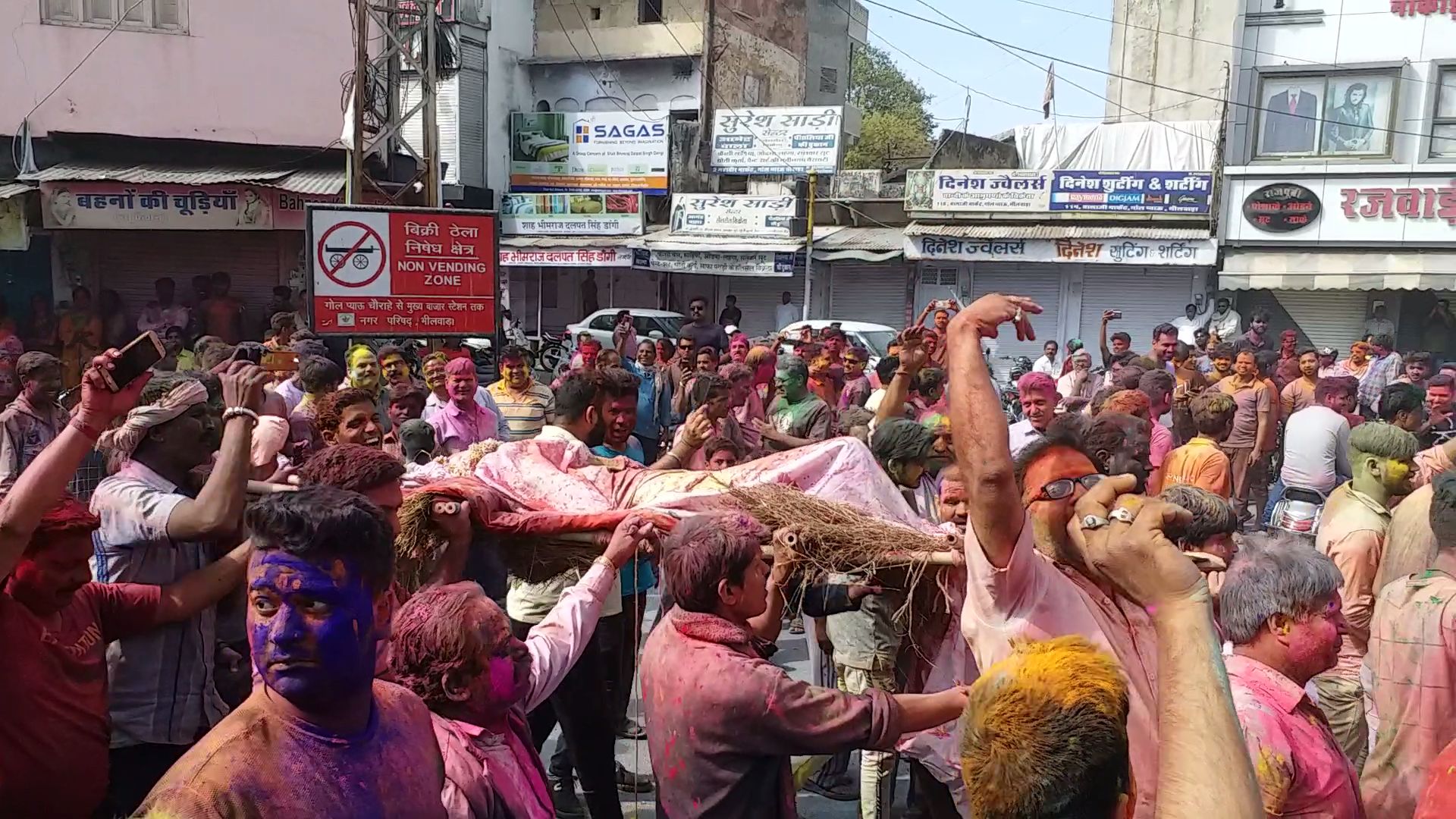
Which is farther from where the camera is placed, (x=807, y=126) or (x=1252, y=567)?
(x=807, y=126)

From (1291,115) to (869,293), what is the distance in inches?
343

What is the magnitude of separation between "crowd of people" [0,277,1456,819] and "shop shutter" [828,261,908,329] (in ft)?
58.5

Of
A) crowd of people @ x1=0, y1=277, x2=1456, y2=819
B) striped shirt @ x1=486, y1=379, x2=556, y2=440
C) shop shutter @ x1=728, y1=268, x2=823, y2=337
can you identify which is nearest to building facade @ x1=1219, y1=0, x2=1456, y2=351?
shop shutter @ x1=728, y1=268, x2=823, y2=337

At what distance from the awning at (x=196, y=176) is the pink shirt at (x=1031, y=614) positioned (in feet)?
45.5

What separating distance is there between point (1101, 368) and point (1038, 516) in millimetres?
9917

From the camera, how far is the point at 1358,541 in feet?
13.9

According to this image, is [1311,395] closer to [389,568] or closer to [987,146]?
[389,568]

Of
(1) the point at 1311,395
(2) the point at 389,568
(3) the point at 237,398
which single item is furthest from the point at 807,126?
(2) the point at 389,568

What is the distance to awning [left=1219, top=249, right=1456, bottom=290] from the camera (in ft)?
59.3

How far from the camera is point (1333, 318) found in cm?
1970

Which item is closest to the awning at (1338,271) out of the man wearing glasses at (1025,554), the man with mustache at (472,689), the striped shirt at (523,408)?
the striped shirt at (523,408)

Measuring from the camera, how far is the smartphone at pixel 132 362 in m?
2.71

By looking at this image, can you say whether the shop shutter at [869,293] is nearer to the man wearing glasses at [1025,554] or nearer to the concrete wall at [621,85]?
the concrete wall at [621,85]

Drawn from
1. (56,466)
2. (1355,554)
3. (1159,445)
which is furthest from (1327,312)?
(56,466)
